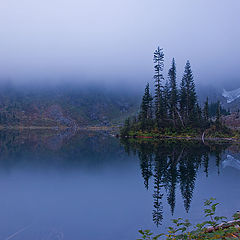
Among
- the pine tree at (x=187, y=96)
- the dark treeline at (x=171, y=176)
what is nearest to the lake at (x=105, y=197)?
the dark treeline at (x=171, y=176)

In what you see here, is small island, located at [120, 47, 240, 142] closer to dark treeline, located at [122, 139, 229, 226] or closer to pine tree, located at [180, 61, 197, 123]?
pine tree, located at [180, 61, 197, 123]

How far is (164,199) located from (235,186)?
7246mm

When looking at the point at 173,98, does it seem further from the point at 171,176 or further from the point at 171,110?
the point at 171,176

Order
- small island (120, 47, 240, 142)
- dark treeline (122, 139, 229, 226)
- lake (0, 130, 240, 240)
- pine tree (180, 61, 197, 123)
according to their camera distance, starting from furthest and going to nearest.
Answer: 1. pine tree (180, 61, 197, 123)
2. small island (120, 47, 240, 142)
3. dark treeline (122, 139, 229, 226)
4. lake (0, 130, 240, 240)

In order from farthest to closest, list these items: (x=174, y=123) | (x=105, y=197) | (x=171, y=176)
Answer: (x=174, y=123) < (x=171, y=176) < (x=105, y=197)

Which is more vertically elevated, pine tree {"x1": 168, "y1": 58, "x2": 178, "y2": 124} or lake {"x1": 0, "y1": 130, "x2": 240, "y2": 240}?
pine tree {"x1": 168, "y1": 58, "x2": 178, "y2": 124}

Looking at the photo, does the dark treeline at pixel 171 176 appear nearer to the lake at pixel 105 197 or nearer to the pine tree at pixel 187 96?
the lake at pixel 105 197

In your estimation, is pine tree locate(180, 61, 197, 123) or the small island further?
pine tree locate(180, 61, 197, 123)

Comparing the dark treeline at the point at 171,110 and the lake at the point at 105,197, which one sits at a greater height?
the dark treeline at the point at 171,110

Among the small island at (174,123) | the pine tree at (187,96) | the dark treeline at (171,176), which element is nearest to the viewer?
the dark treeline at (171,176)

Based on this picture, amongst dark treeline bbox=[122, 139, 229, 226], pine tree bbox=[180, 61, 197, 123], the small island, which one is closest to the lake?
dark treeline bbox=[122, 139, 229, 226]

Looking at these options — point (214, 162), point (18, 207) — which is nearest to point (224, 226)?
point (18, 207)

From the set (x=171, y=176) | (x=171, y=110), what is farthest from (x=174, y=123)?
(x=171, y=176)

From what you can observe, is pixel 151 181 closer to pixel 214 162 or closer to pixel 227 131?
pixel 214 162
